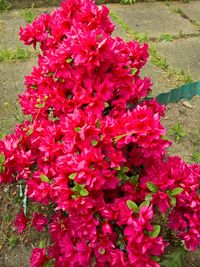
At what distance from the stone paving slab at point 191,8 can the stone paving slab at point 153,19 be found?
11 cm

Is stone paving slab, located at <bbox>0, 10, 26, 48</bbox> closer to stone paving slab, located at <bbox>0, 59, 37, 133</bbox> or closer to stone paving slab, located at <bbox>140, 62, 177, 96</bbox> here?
stone paving slab, located at <bbox>0, 59, 37, 133</bbox>

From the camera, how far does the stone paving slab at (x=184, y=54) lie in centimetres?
379

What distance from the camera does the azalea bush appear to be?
5.24 feet

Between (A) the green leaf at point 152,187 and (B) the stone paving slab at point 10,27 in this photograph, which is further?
(B) the stone paving slab at point 10,27

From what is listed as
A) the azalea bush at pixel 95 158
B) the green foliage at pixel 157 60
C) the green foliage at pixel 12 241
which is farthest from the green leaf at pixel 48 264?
the green foliage at pixel 157 60

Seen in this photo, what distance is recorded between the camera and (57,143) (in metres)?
1.75

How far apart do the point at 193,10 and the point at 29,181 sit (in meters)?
3.65

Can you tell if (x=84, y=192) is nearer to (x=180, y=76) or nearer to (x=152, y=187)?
(x=152, y=187)

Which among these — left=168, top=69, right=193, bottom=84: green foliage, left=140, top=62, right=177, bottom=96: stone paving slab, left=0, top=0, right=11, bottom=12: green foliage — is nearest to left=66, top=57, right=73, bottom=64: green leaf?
left=140, top=62, right=177, bottom=96: stone paving slab

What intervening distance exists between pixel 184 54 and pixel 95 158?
2.68m

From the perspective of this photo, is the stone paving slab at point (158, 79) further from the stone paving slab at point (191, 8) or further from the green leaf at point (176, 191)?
the green leaf at point (176, 191)

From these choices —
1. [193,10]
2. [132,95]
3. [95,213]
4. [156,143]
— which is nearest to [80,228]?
[95,213]

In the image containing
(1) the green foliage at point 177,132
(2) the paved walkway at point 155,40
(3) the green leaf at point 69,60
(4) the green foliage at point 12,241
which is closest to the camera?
(3) the green leaf at point 69,60

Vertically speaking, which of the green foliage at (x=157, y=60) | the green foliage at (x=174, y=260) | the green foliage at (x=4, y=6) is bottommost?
the green foliage at (x=174, y=260)
